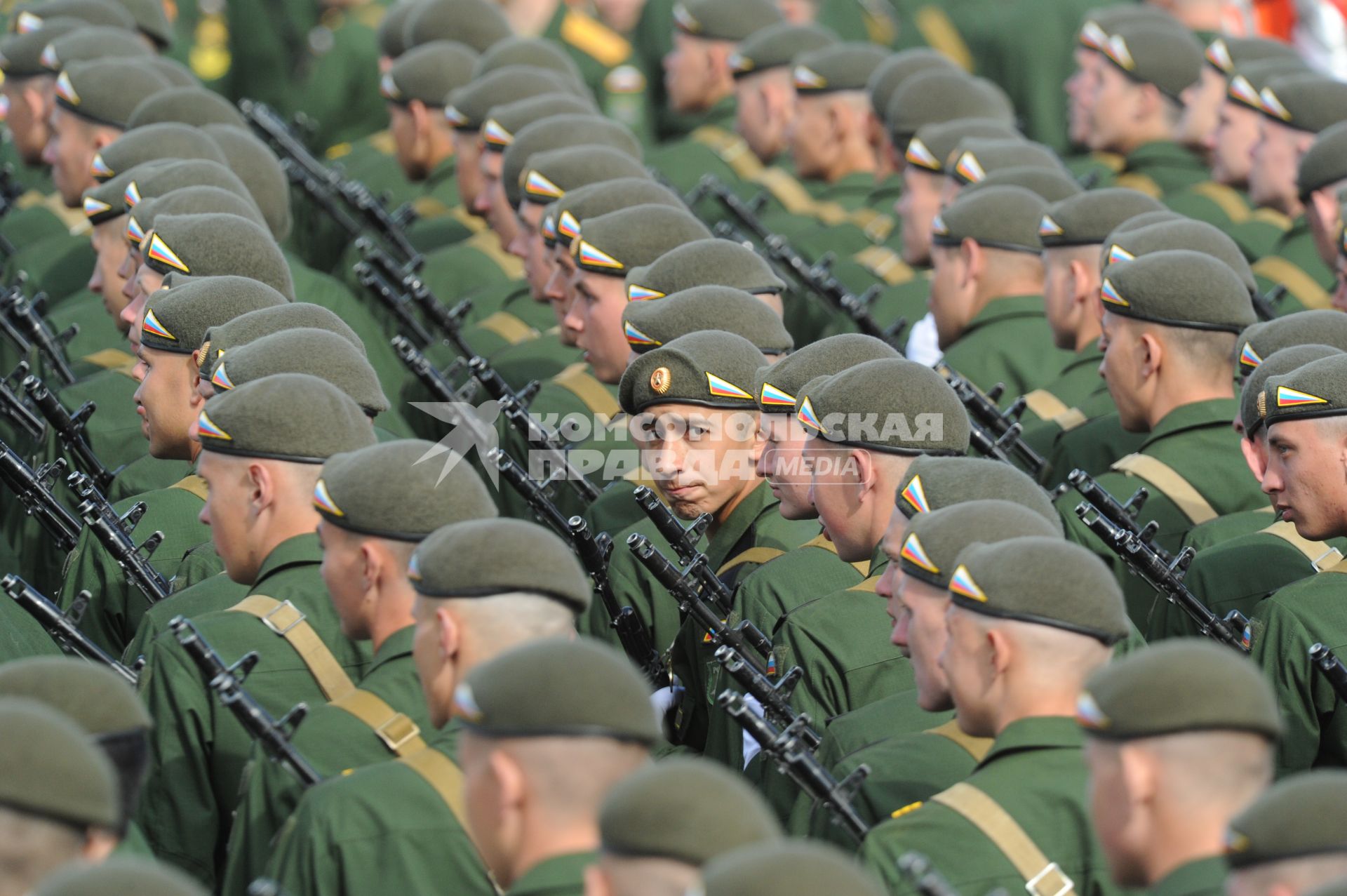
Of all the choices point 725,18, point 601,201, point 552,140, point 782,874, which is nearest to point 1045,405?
point 601,201

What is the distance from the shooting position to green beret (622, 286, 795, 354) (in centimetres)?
934

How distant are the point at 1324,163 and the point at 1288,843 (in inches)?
303

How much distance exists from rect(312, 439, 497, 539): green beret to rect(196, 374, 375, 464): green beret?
474mm

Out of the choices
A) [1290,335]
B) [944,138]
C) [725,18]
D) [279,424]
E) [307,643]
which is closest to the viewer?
[307,643]

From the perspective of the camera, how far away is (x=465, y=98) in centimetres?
1350

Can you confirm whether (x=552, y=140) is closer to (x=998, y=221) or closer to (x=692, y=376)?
(x=998, y=221)

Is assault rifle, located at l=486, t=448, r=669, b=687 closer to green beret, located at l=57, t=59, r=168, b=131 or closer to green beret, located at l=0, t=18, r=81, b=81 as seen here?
green beret, located at l=57, t=59, r=168, b=131

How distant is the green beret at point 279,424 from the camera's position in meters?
7.28

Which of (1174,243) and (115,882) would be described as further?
(1174,243)

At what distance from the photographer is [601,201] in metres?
10.9

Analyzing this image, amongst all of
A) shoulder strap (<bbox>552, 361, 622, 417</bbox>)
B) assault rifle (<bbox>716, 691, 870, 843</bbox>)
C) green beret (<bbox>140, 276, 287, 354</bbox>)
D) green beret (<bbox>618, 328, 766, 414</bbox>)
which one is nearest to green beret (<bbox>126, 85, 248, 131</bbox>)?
shoulder strap (<bbox>552, 361, 622, 417</bbox>)

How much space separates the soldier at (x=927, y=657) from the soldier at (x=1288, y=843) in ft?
5.06

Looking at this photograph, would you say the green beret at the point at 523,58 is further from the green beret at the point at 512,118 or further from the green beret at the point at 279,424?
the green beret at the point at 279,424

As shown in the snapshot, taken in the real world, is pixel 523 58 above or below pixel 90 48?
below
